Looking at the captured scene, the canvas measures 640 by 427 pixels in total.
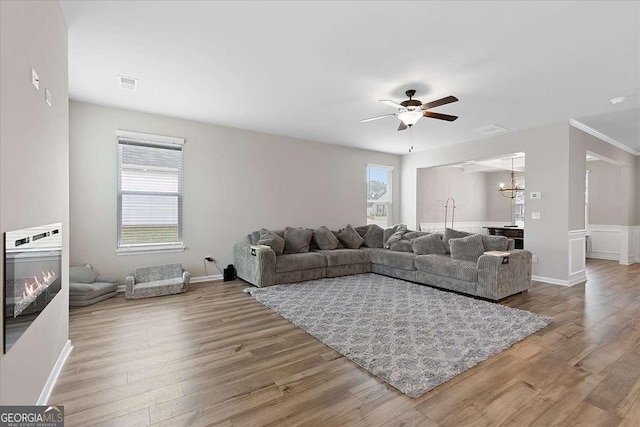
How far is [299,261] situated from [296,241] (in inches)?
21.8

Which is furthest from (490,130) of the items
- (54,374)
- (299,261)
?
(54,374)

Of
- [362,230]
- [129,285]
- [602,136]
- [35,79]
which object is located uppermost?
[602,136]

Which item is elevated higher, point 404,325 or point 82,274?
point 82,274

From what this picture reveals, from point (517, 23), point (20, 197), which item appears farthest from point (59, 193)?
point (517, 23)

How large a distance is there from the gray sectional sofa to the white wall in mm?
550

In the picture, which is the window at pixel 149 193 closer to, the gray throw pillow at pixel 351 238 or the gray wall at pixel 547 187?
the gray throw pillow at pixel 351 238

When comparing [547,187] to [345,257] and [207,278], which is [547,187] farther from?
[207,278]

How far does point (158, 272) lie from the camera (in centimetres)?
464

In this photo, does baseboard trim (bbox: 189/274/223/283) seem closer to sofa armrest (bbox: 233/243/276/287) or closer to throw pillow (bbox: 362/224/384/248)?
sofa armrest (bbox: 233/243/276/287)

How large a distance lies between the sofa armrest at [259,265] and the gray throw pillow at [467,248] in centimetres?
285

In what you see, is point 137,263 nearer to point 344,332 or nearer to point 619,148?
point 344,332

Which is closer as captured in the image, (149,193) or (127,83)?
(127,83)

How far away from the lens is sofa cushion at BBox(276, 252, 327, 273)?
4.90 metres

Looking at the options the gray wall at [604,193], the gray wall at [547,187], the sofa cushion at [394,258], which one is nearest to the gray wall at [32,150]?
the sofa cushion at [394,258]
